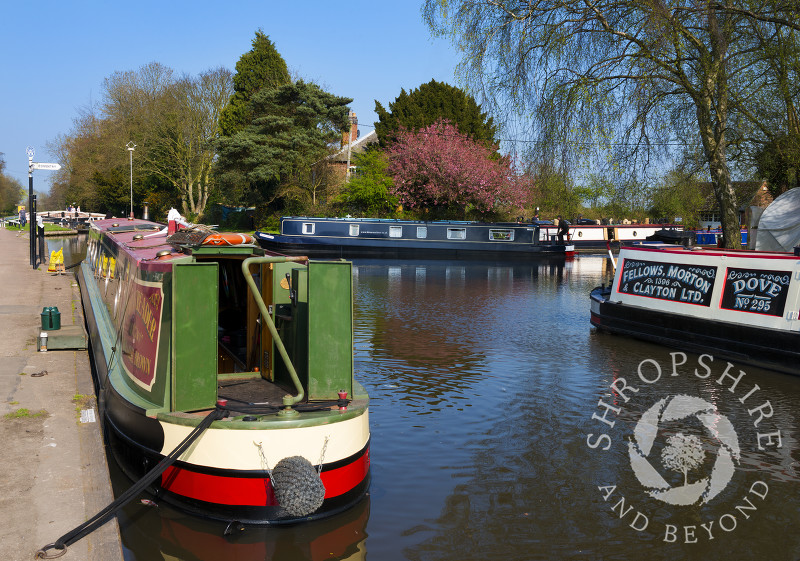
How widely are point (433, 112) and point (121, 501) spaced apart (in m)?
44.2

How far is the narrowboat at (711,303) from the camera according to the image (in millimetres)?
10336

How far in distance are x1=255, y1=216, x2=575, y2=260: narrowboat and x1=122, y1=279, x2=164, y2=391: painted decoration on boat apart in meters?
27.0

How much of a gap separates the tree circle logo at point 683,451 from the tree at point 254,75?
141 feet

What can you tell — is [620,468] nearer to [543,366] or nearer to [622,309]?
[543,366]

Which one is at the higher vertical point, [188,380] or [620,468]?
[188,380]

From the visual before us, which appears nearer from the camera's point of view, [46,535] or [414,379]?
[46,535]

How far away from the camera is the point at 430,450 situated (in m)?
7.12

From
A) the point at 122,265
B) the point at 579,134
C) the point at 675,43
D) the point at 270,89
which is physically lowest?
the point at 122,265

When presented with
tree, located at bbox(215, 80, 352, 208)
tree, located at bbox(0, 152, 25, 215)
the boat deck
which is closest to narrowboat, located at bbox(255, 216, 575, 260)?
tree, located at bbox(215, 80, 352, 208)

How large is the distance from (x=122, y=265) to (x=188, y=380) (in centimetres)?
394

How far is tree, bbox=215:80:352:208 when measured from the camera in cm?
4134

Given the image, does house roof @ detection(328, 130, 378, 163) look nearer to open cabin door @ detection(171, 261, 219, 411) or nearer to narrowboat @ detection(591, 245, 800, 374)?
narrowboat @ detection(591, 245, 800, 374)

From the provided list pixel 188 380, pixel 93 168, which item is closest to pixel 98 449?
pixel 188 380

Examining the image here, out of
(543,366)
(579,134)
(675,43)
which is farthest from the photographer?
(579,134)
